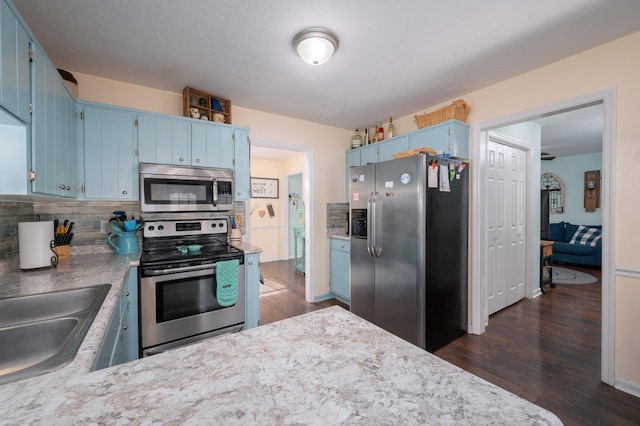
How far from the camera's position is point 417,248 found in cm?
237

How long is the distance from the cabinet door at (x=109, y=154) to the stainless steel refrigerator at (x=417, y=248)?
2.24m

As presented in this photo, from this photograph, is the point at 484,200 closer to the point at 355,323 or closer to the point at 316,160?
the point at 316,160

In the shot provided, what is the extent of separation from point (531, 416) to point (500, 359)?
7.49 feet

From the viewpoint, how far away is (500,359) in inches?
90.6

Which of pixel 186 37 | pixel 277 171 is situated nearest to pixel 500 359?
pixel 186 37

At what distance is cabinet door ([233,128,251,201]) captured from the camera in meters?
2.77

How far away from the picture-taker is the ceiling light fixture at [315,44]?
1773 mm

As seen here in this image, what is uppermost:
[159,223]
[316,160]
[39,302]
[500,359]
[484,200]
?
[316,160]

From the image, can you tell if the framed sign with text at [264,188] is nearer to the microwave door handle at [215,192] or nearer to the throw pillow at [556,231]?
the microwave door handle at [215,192]

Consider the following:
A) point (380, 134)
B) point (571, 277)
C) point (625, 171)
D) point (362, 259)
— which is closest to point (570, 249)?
point (571, 277)

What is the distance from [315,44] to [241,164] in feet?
4.66

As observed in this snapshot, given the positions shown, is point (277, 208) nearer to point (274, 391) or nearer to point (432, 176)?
point (432, 176)

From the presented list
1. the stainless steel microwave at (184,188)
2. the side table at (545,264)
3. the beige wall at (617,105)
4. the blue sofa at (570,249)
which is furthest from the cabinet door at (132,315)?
the blue sofa at (570,249)

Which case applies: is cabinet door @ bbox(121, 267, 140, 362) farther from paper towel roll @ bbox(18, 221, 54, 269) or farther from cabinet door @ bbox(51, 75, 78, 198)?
cabinet door @ bbox(51, 75, 78, 198)
